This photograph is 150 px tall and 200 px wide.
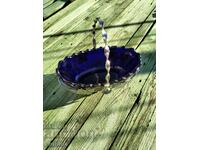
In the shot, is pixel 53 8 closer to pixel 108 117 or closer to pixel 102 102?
pixel 102 102

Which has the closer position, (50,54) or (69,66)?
(69,66)

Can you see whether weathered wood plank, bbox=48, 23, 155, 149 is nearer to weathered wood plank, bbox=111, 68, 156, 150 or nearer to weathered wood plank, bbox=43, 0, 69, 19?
weathered wood plank, bbox=111, 68, 156, 150

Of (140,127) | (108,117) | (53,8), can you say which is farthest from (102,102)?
(53,8)

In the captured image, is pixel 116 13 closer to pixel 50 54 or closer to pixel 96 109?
pixel 50 54

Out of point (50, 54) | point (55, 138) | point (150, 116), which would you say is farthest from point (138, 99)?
point (50, 54)

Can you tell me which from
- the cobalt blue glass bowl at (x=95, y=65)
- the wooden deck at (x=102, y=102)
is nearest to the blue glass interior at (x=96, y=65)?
the cobalt blue glass bowl at (x=95, y=65)

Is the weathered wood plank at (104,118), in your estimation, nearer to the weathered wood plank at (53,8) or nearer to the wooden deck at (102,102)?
the wooden deck at (102,102)
